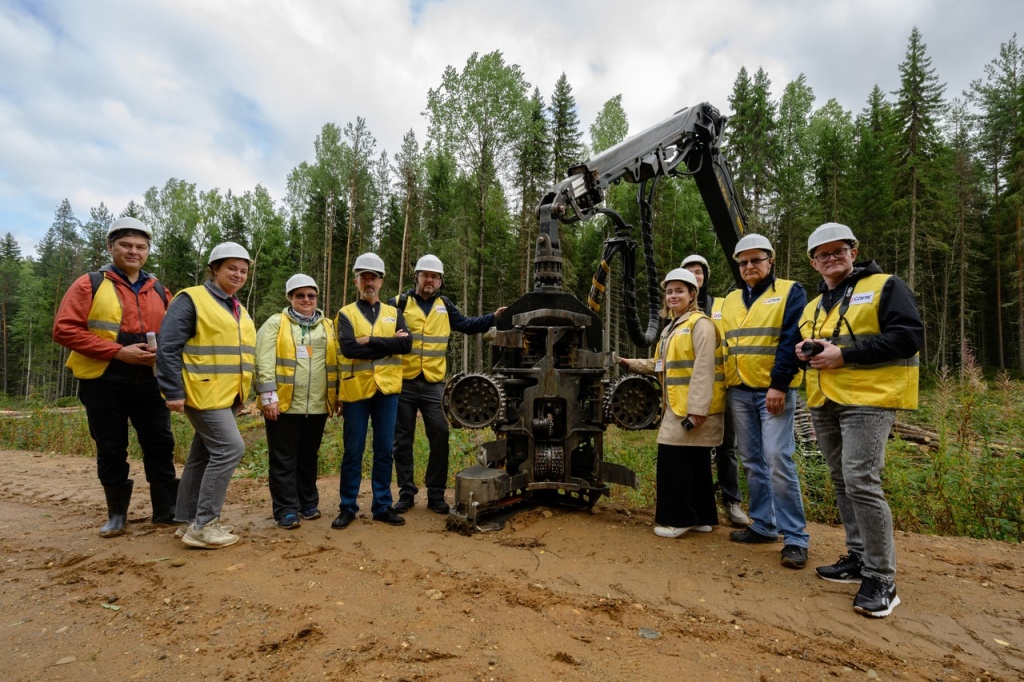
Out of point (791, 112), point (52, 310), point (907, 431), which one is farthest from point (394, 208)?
point (52, 310)

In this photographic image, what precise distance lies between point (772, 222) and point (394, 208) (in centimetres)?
1785

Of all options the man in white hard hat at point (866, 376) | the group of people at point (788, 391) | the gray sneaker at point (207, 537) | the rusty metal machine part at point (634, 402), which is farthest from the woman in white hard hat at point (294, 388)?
the man in white hard hat at point (866, 376)

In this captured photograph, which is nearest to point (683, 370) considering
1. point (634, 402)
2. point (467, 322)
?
point (634, 402)

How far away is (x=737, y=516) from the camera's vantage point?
502 cm

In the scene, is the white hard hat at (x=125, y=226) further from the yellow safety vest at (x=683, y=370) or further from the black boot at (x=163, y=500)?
the yellow safety vest at (x=683, y=370)

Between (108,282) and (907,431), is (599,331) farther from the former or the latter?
(907,431)

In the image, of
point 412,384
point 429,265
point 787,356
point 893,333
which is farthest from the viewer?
point 429,265

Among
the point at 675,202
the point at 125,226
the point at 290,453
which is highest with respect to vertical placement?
the point at 675,202

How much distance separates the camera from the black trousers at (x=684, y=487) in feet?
15.0

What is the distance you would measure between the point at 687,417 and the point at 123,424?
4.74 metres

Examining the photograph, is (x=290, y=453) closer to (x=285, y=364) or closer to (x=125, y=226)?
(x=285, y=364)

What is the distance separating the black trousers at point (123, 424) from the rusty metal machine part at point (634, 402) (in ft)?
12.6

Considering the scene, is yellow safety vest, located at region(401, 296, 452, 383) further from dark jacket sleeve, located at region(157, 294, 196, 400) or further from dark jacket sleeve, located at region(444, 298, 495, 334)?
dark jacket sleeve, located at region(157, 294, 196, 400)

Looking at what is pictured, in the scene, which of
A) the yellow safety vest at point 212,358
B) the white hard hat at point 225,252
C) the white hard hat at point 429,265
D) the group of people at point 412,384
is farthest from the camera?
the white hard hat at point 429,265
